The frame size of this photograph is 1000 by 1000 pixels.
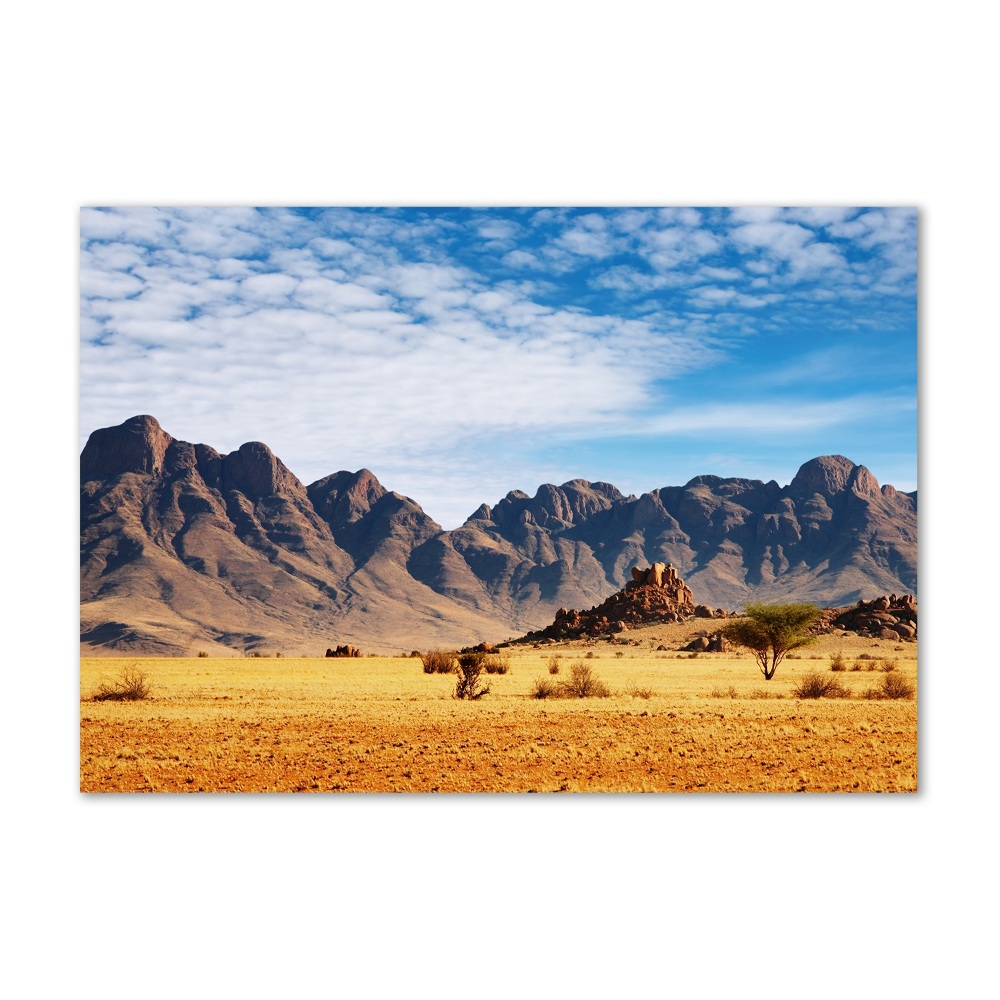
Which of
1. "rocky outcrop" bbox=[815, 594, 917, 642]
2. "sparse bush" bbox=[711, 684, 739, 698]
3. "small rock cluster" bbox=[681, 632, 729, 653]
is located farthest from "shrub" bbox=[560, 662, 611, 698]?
"small rock cluster" bbox=[681, 632, 729, 653]

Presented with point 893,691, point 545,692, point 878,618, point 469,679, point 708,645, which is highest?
point 893,691

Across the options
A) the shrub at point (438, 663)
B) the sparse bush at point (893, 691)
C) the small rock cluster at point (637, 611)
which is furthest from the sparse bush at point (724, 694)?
the small rock cluster at point (637, 611)

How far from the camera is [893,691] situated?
23.1 metres

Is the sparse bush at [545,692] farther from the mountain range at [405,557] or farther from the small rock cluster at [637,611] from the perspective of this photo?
the small rock cluster at [637,611]

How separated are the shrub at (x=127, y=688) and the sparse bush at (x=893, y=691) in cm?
1728

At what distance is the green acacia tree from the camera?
34.6 metres

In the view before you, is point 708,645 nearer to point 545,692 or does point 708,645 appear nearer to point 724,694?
point 724,694

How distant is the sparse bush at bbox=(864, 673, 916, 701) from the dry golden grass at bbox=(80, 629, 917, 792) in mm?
412

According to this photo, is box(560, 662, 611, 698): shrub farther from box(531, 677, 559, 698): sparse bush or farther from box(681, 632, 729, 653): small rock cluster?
box(681, 632, 729, 653): small rock cluster

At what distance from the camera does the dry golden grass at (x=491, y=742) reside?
13.1 metres

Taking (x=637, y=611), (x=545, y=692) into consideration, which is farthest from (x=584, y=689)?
(x=637, y=611)

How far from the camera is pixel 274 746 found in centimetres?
1535

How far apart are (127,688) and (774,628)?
23.2m
